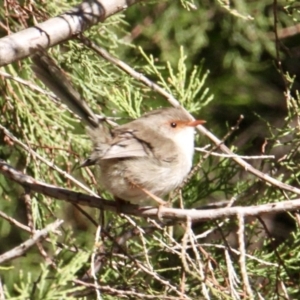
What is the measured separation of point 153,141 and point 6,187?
122 cm

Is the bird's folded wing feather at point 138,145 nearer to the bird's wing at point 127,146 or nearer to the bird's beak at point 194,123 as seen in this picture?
the bird's wing at point 127,146

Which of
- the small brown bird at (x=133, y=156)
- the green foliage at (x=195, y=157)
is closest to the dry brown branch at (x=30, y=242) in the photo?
the green foliage at (x=195, y=157)

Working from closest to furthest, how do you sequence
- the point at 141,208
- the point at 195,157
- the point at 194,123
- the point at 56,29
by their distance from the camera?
the point at 56,29
the point at 141,208
the point at 194,123
the point at 195,157

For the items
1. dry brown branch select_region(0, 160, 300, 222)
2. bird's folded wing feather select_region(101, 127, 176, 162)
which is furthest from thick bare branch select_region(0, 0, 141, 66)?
bird's folded wing feather select_region(101, 127, 176, 162)

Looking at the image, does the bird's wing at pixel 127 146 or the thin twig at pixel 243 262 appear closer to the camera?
the thin twig at pixel 243 262

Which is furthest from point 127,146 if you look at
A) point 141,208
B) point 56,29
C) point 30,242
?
point 30,242

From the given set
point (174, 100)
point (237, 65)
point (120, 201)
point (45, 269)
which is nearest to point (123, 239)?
point (120, 201)

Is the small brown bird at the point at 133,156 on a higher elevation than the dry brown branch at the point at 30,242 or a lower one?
lower

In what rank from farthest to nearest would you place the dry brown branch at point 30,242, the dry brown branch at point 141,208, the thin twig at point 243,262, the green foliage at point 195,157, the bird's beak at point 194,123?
the bird's beak at point 194,123
the green foliage at point 195,157
the dry brown branch at point 141,208
the thin twig at point 243,262
the dry brown branch at point 30,242

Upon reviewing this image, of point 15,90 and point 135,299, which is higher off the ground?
point 15,90

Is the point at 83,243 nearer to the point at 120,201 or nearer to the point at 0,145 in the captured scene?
the point at 0,145

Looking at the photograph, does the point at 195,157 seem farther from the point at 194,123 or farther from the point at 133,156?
the point at 133,156

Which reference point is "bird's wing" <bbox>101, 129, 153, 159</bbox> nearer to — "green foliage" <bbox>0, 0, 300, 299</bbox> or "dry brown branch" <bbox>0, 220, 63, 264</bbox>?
"green foliage" <bbox>0, 0, 300, 299</bbox>

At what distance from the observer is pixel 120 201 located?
4.13 meters
